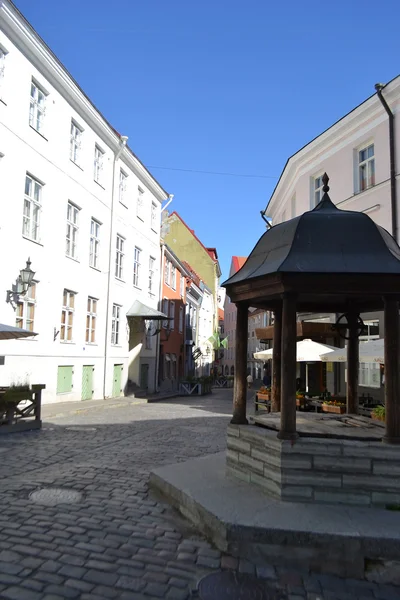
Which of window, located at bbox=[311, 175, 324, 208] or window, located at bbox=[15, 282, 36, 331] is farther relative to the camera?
window, located at bbox=[311, 175, 324, 208]

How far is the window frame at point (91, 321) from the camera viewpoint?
783 inches

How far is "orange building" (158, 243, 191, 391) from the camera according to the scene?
2962cm

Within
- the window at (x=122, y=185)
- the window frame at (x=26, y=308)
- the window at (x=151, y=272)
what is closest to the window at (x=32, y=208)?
the window frame at (x=26, y=308)

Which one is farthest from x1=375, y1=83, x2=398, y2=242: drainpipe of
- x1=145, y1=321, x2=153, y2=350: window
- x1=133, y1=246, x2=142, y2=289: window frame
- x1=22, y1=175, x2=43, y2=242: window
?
x1=145, y1=321, x2=153, y2=350: window

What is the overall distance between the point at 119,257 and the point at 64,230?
553cm

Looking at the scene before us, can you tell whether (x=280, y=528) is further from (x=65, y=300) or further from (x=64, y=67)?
(x=64, y=67)

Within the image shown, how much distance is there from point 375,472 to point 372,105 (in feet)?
50.6

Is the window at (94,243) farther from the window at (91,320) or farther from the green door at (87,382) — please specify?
the green door at (87,382)

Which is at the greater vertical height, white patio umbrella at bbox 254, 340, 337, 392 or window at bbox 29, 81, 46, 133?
window at bbox 29, 81, 46, 133

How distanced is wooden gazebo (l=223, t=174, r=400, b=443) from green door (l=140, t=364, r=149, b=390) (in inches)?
782

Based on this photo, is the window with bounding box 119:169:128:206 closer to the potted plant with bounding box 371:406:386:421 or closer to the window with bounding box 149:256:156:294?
the window with bounding box 149:256:156:294

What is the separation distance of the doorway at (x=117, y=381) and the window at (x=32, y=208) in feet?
27.1

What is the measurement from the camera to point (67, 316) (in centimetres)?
1820

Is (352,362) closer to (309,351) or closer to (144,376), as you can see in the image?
(309,351)
